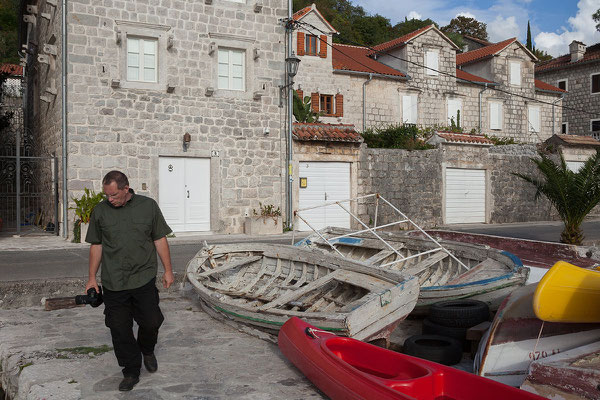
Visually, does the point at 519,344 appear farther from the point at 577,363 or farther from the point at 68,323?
the point at 68,323

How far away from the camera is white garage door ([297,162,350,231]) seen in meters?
17.9

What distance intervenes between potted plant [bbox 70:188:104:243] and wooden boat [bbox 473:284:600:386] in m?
11.6

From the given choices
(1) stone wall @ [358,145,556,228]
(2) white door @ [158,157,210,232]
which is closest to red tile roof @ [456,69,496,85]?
(1) stone wall @ [358,145,556,228]

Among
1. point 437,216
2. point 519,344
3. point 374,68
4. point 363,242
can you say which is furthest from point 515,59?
point 519,344

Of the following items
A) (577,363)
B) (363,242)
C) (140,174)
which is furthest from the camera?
(140,174)

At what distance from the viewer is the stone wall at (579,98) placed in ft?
120

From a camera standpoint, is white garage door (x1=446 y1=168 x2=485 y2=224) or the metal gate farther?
white garage door (x1=446 y1=168 x2=485 y2=224)

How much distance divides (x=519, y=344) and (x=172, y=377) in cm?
314

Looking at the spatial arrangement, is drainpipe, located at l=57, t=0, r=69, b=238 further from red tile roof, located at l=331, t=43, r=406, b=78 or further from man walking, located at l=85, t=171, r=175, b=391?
red tile roof, located at l=331, t=43, r=406, b=78

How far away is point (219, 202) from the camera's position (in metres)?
16.5

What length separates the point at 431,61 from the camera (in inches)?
1151

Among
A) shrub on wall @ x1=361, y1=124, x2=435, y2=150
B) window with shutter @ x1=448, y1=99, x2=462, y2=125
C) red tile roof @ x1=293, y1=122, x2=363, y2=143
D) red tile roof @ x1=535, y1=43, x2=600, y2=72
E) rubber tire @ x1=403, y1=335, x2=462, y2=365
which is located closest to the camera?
rubber tire @ x1=403, y1=335, x2=462, y2=365

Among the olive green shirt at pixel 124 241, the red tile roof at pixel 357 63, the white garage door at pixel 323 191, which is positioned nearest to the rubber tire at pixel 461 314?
the olive green shirt at pixel 124 241

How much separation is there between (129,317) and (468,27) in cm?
5548
